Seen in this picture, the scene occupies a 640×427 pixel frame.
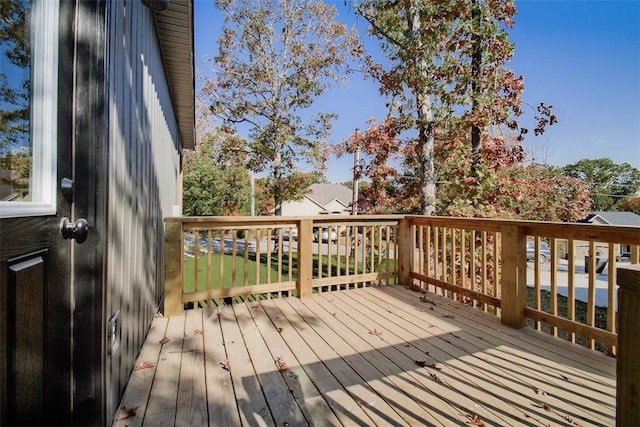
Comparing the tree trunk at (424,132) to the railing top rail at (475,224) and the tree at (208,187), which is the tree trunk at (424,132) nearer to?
the railing top rail at (475,224)

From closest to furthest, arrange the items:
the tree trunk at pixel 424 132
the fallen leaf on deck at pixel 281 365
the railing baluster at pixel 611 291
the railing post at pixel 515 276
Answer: the fallen leaf on deck at pixel 281 365 → the railing baluster at pixel 611 291 → the railing post at pixel 515 276 → the tree trunk at pixel 424 132

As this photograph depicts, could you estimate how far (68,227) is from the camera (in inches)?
44.8

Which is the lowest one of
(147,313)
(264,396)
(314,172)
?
(264,396)

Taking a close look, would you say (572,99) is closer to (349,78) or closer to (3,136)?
(349,78)

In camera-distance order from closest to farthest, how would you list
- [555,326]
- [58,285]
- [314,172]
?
[58,285], [555,326], [314,172]

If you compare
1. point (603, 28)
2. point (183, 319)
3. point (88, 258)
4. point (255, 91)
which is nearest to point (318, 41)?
point (255, 91)

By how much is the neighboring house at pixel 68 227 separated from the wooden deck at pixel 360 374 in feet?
1.42

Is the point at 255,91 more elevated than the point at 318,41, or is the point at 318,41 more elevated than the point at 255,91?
the point at 318,41

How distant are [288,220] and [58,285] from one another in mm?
2658

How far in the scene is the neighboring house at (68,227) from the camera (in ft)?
2.98

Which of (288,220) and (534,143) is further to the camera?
(534,143)

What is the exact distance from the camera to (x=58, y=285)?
1109 millimetres

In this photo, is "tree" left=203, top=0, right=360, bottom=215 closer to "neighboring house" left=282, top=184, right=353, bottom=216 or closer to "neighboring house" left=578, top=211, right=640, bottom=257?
"neighboring house" left=282, top=184, right=353, bottom=216

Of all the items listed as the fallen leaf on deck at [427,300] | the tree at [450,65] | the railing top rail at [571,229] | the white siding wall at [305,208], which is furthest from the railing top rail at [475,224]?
the white siding wall at [305,208]
